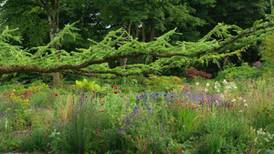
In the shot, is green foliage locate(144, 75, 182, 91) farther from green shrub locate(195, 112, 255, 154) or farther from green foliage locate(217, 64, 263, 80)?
green foliage locate(217, 64, 263, 80)

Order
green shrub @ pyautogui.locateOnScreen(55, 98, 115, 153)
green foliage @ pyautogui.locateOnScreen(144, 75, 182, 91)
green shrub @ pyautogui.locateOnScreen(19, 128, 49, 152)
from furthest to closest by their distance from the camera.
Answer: green shrub @ pyautogui.locateOnScreen(19, 128, 49, 152)
green shrub @ pyautogui.locateOnScreen(55, 98, 115, 153)
green foliage @ pyautogui.locateOnScreen(144, 75, 182, 91)

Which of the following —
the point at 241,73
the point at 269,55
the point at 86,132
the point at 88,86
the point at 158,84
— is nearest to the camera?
the point at 86,132

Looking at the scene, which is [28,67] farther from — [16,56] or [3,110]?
[3,110]

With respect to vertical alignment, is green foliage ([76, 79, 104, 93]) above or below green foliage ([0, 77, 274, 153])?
below

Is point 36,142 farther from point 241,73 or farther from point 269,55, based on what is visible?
point 269,55

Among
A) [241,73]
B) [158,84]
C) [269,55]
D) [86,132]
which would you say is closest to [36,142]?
[86,132]

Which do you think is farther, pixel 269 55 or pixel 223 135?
pixel 269 55

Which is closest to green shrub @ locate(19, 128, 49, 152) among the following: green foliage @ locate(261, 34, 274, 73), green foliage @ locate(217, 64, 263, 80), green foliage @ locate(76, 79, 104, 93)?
green foliage @ locate(76, 79, 104, 93)

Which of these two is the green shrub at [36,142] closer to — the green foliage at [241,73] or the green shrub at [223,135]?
the green shrub at [223,135]

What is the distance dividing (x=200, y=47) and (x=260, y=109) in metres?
5.18

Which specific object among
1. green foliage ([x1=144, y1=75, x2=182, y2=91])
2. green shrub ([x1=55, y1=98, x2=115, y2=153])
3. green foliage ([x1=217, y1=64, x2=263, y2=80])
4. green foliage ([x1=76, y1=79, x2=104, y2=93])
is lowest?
green foliage ([x1=217, y1=64, x2=263, y2=80])

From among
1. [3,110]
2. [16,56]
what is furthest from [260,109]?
[16,56]

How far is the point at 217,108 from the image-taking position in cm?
713

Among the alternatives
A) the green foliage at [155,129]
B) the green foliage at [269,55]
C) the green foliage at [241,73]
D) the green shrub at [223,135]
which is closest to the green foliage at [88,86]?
the green foliage at [155,129]
